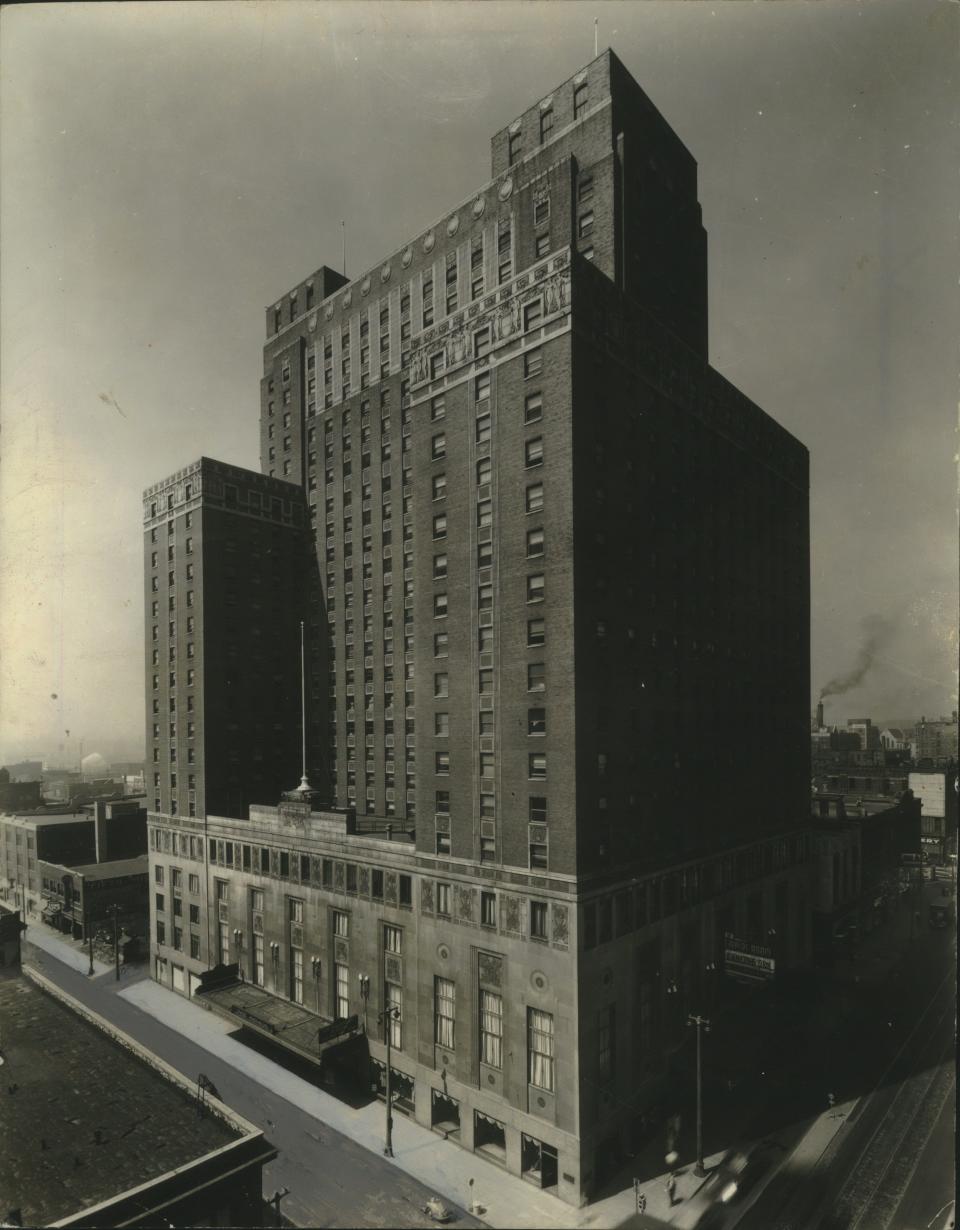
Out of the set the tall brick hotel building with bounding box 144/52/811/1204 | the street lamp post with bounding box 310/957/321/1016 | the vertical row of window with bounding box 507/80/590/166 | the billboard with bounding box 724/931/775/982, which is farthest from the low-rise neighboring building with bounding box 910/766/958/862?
the vertical row of window with bounding box 507/80/590/166

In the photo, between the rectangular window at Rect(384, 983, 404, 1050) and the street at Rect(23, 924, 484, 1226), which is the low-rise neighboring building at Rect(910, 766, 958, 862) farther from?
the street at Rect(23, 924, 484, 1226)

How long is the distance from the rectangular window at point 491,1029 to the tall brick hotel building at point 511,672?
186 millimetres

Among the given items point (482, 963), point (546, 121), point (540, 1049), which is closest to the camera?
point (540, 1049)

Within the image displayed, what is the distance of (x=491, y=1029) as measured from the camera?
41.4 meters

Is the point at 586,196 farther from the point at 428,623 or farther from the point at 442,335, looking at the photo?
the point at 428,623

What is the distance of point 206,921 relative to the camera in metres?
64.4

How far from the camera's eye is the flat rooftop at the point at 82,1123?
26547mm

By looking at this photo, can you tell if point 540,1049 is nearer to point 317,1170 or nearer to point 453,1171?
point 453,1171

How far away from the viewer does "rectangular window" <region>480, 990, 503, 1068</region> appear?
1615 inches

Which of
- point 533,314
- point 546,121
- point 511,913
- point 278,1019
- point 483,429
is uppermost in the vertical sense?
point 546,121

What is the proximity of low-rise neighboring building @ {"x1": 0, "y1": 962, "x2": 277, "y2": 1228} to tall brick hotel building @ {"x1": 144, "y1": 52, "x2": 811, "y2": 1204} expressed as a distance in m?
16.1

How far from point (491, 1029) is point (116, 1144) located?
771 inches

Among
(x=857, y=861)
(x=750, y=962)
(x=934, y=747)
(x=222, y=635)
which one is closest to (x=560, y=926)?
(x=750, y=962)

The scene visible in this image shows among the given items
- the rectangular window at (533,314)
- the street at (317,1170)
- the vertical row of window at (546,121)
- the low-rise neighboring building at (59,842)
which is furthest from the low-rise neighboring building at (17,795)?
the vertical row of window at (546,121)
